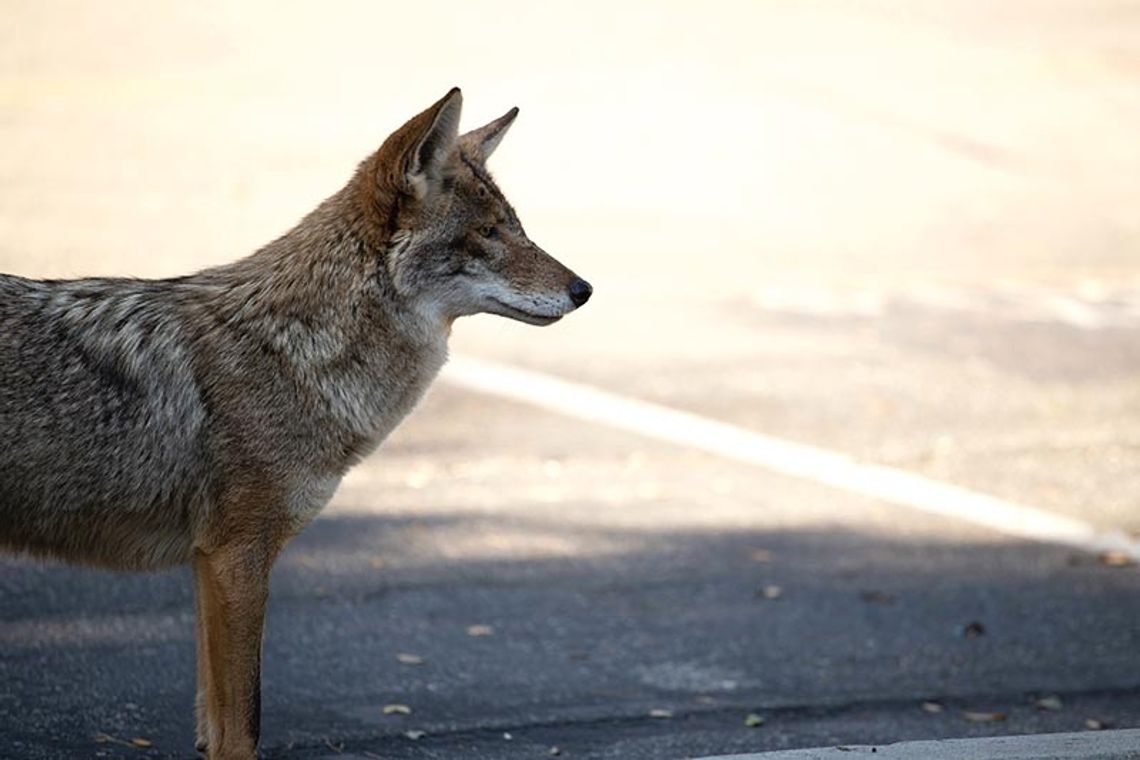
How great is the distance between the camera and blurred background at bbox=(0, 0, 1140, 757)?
7.04 meters

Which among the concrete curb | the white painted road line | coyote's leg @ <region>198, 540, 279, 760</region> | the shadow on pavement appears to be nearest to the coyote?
coyote's leg @ <region>198, 540, 279, 760</region>

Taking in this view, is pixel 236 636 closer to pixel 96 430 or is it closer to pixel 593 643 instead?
pixel 96 430

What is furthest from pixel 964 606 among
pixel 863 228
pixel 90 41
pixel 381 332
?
pixel 90 41

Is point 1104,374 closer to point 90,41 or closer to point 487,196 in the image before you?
point 487,196

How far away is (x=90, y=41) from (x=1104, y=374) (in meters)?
12.9

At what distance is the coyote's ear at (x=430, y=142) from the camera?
219 inches

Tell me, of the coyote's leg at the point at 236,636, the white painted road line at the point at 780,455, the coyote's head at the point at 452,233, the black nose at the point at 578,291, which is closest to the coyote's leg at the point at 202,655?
the coyote's leg at the point at 236,636

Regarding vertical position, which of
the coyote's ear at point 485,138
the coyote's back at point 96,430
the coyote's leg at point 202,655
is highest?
the coyote's ear at point 485,138

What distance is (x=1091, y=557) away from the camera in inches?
336

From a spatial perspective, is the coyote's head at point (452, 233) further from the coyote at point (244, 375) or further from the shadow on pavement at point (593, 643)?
the shadow on pavement at point (593, 643)

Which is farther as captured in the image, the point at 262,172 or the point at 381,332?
the point at 262,172

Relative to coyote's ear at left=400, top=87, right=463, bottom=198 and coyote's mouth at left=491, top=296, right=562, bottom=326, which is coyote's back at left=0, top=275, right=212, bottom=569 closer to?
coyote's ear at left=400, top=87, right=463, bottom=198

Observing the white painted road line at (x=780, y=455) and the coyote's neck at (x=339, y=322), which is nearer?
the coyote's neck at (x=339, y=322)

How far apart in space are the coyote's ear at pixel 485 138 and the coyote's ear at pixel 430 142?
0.64 feet
